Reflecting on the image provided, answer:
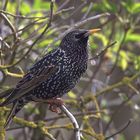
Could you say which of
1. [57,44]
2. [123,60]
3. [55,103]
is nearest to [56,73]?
[55,103]

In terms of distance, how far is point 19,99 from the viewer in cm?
407

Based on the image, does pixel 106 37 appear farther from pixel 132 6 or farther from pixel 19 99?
pixel 19 99

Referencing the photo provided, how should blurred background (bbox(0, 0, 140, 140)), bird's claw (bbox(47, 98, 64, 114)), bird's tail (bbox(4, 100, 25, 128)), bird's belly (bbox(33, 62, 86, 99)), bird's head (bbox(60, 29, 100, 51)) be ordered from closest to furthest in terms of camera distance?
1. bird's tail (bbox(4, 100, 25, 128))
2. blurred background (bbox(0, 0, 140, 140))
3. bird's claw (bbox(47, 98, 64, 114))
4. bird's belly (bbox(33, 62, 86, 99))
5. bird's head (bbox(60, 29, 100, 51))

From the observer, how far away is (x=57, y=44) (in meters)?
4.93

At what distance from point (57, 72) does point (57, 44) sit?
0.78 meters

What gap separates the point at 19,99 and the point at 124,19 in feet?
4.82

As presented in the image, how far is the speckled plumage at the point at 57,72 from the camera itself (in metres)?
4.02

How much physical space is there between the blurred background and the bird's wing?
7 cm

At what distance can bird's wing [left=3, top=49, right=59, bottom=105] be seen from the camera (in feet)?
12.8

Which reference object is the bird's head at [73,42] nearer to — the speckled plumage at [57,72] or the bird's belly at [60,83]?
the speckled plumage at [57,72]

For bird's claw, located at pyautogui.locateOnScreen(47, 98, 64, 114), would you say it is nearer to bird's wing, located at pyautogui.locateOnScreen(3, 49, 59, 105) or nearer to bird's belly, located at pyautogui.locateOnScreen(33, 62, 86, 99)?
bird's belly, located at pyautogui.locateOnScreen(33, 62, 86, 99)

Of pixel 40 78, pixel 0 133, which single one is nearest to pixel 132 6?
pixel 40 78

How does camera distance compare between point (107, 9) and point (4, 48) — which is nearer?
point (4, 48)

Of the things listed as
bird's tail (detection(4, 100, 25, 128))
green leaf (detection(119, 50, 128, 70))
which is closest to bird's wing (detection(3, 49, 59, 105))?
bird's tail (detection(4, 100, 25, 128))
